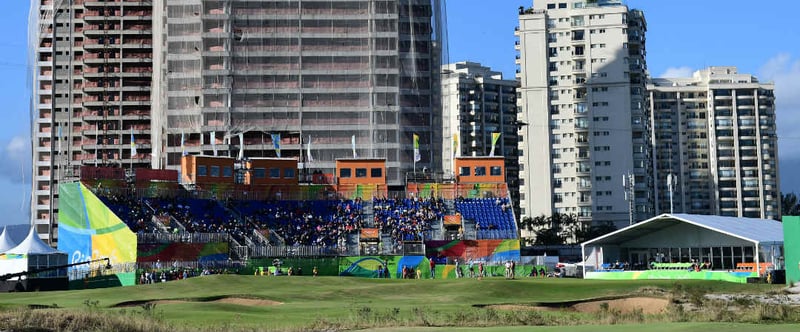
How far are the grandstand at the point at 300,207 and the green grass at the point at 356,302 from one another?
980 inches

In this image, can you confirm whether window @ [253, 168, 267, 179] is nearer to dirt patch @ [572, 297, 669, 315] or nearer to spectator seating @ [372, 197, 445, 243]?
spectator seating @ [372, 197, 445, 243]

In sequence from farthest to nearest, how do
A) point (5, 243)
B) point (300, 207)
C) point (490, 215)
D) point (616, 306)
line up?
1. point (300, 207)
2. point (490, 215)
3. point (5, 243)
4. point (616, 306)

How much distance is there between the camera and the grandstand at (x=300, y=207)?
105 meters

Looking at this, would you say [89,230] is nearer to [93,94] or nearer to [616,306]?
[616,306]

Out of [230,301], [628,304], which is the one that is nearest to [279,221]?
[230,301]

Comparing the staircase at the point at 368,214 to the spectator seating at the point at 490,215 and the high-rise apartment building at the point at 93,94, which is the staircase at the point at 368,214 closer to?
the spectator seating at the point at 490,215

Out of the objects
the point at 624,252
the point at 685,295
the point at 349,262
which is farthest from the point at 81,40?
the point at 685,295

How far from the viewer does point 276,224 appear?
113 meters

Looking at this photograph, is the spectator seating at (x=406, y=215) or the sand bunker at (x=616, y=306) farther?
the spectator seating at (x=406, y=215)

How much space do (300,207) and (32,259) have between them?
38278 millimetres

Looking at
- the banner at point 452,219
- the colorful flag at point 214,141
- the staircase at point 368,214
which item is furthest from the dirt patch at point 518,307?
the colorful flag at point 214,141

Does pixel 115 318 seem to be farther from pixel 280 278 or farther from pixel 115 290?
pixel 280 278

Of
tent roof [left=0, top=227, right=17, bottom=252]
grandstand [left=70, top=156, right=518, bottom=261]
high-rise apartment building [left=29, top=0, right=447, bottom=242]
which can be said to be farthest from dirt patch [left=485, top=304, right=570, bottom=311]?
high-rise apartment building [left=29, top=0, right=447, bottom=242]

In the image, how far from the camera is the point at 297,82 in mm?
146875
